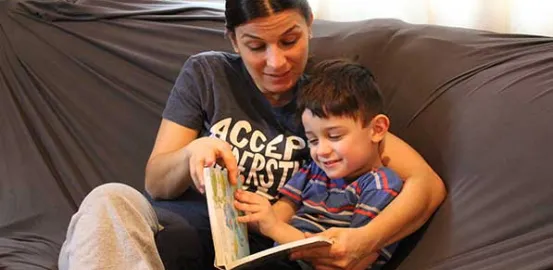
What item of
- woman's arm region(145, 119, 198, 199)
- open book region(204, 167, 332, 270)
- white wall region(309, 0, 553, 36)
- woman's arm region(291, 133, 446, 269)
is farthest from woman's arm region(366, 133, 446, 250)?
white wall region(309, 0, 553, 36)

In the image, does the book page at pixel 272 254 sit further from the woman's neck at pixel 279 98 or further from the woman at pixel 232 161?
the woman's neck at pixel 279 98

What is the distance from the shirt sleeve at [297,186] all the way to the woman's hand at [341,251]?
16 centimetres

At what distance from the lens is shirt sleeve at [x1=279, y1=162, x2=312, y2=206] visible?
143 centimetres

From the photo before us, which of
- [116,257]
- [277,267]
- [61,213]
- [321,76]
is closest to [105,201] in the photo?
[116,257]

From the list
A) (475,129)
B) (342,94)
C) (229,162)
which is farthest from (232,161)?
(475,129)

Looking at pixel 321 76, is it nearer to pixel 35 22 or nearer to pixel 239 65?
pixel 239 65

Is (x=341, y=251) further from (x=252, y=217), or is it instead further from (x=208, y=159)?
(x=208, y=159)

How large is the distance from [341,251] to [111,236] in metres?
0.37

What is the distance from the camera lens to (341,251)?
125 centimetres

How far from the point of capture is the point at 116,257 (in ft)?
3.79

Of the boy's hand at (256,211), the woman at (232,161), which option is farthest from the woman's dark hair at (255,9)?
the boy's hand at (256,211)

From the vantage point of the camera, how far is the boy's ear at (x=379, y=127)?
1.35 meters

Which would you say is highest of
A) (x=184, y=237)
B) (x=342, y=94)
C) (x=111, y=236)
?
(x=342, y=94)

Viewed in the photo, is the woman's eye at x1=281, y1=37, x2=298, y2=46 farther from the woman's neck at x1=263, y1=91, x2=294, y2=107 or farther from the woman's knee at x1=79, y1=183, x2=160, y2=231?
the woman's knee at x1=79, y1=183, x2=160, y2=231
